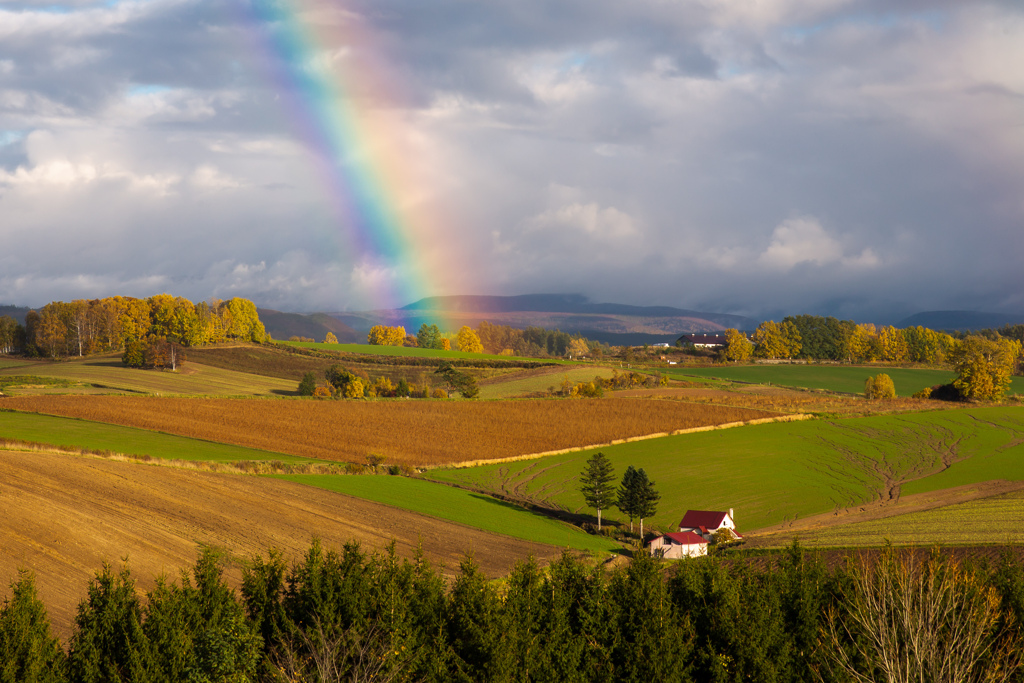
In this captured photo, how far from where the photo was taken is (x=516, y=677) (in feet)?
70.5

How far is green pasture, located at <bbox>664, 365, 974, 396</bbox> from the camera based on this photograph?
127 meters

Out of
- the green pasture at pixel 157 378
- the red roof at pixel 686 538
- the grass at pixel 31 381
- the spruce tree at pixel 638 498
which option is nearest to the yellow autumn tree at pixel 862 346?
the green pasture at pixel 157 378

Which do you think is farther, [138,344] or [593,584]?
[138,344]

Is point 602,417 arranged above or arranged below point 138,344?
below

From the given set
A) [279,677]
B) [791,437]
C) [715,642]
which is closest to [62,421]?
[279,677]

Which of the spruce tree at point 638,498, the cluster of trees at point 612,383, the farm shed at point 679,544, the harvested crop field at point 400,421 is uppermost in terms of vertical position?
the cluster of trees at point 612,383

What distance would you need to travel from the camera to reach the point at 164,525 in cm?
3375

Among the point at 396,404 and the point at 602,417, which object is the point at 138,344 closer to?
the point at 396,404

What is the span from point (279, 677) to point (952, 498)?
1693 inches

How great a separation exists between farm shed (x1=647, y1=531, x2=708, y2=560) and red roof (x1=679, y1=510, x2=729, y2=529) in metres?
2.16

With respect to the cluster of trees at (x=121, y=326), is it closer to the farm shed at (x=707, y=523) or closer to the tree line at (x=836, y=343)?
the farm shed at (x=707, y=523)

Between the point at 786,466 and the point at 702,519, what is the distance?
18.5 m

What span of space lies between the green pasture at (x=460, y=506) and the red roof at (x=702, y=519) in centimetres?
498

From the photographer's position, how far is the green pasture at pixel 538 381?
110688mm
